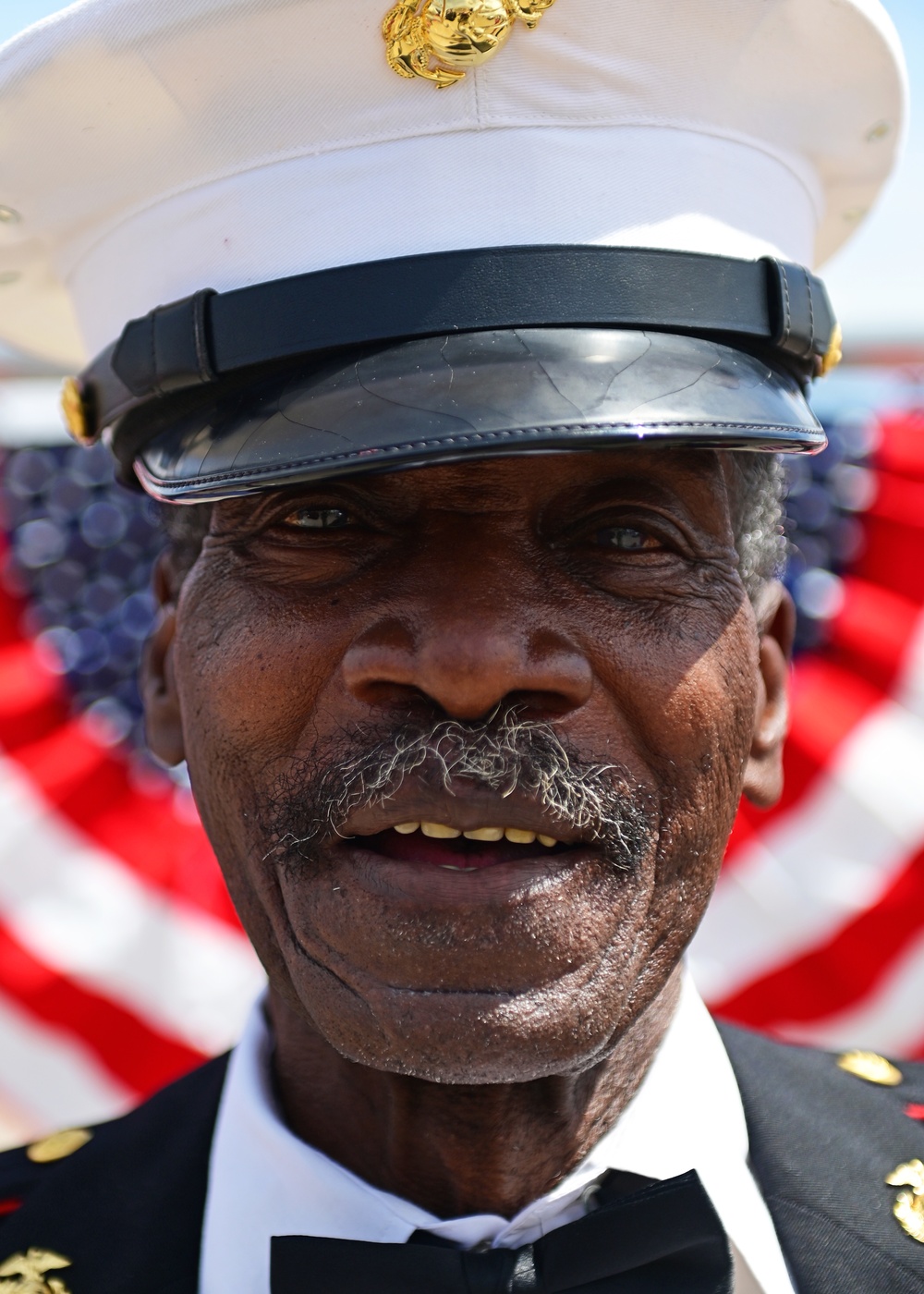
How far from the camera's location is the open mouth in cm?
168

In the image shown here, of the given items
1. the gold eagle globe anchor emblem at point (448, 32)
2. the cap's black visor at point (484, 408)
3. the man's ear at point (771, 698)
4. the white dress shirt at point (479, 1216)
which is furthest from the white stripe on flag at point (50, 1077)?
the gold eagle globe anchor emblem at point (448, 32)

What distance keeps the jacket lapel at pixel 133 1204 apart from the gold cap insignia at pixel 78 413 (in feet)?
3.67

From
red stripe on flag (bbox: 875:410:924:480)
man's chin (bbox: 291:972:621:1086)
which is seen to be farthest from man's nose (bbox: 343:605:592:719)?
red stripe on flag (bbox: 875:410:924:480)

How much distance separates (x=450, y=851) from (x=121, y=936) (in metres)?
2.90

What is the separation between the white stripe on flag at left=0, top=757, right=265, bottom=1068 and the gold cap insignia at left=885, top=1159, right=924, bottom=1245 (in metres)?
2.55

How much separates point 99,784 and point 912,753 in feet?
9.19

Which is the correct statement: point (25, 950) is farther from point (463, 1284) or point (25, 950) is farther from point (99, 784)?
point (463, 1284)

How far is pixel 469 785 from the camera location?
1.61 m

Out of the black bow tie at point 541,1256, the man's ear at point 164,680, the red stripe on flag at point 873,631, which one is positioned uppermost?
the man's ear at point 164,680

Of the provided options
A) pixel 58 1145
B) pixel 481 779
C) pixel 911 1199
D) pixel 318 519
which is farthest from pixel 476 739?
pixel 58 1145

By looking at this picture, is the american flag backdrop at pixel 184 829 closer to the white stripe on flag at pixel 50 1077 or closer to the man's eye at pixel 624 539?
the white stripe on flag at pixel 50 1077

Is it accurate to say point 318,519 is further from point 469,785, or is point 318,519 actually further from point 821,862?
point 821,862

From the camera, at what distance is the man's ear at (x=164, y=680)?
2355mm

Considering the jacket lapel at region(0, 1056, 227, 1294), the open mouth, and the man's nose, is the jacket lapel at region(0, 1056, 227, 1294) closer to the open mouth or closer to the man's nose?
the open mouth
